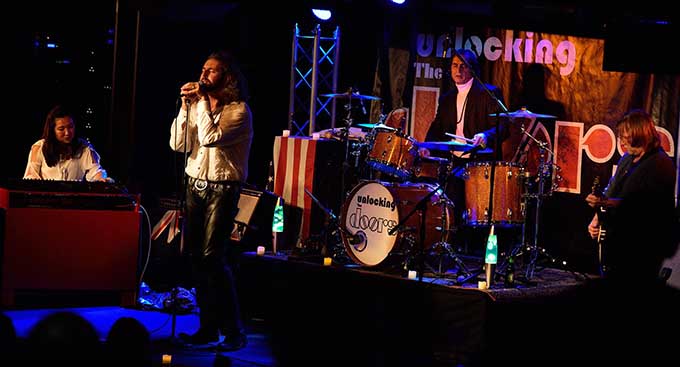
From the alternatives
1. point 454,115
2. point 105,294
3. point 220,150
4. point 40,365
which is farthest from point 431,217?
point 40,365

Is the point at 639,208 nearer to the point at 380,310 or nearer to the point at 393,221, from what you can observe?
the point at 380,310

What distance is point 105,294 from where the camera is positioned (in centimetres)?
877

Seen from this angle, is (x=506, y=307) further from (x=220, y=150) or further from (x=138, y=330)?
(x=138, y=330)

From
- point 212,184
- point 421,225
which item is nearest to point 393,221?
point 421,225

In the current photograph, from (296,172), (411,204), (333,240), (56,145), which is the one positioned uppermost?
(56,145)

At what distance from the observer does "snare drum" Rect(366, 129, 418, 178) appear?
875 cm

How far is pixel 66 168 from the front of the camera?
8914 millimetres

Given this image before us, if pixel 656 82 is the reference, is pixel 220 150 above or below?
below

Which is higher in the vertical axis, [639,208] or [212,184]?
[639,208]

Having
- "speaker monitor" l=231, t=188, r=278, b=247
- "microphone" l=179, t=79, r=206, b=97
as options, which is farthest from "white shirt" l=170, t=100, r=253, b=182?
"speaker monitor" l=231, t=188, r=278, b=247

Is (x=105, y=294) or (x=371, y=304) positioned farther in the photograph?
(x=105, y=294)

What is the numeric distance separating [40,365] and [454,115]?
794 cm

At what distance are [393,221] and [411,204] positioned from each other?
25 centimetres

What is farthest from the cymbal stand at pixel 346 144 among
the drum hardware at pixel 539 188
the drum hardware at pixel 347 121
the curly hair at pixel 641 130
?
the curly hair at pixel 641 130
